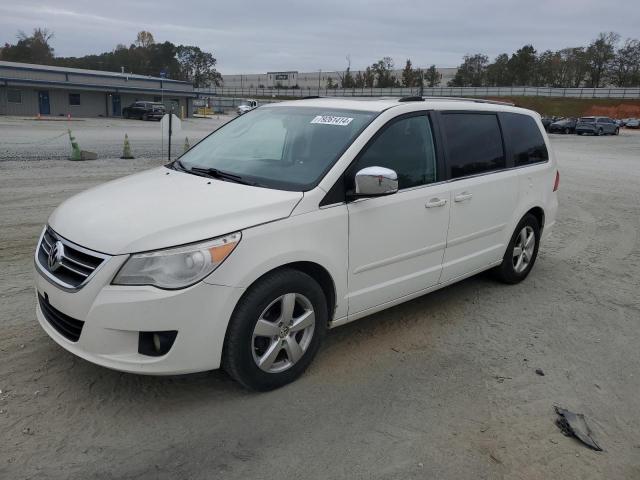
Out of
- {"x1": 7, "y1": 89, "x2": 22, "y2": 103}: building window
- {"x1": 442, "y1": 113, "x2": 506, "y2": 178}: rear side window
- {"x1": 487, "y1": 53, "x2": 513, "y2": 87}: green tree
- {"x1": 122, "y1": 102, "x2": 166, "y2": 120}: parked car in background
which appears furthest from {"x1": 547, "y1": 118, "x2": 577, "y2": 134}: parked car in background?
{"x1": 487, "y1": 53, "x2": 513, "y2": 87}: green tree

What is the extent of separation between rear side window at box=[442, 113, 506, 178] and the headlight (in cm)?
242

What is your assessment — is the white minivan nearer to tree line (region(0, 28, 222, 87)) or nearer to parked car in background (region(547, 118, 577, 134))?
parked car in background (region(547, 118, 577, 134))

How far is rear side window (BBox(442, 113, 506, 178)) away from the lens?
182 inches

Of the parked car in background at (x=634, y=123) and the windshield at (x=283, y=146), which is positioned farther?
the parked car in background at (x=634, y=123)

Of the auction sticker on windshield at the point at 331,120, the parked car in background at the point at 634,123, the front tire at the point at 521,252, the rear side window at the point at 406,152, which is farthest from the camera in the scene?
the parked car in background at the point at 634,123

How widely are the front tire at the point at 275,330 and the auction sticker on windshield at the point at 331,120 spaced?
130 cm

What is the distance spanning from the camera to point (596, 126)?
45375mm

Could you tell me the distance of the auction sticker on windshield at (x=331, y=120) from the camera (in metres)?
4.11

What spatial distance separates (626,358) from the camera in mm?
4246

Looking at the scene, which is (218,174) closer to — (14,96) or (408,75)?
(14,96)

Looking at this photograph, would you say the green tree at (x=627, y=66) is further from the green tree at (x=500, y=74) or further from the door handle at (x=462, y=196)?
the door handle at (x=462, y=196)

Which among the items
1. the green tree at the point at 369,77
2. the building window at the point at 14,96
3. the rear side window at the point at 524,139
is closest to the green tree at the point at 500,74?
the green tree at the point at 369,77

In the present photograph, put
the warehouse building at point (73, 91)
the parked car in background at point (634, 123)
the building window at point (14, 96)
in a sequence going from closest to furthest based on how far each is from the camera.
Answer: the warehouse building at point (73, 91) → the building window at point (14, 96) → the parked car in background at point (634, 123)

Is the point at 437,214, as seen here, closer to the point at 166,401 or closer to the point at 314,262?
the point at 314,262
